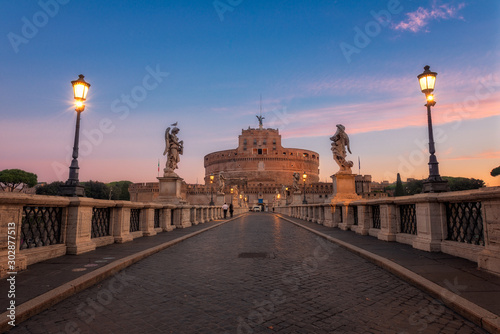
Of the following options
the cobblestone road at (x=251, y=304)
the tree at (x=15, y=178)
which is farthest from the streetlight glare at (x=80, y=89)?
the tree at (x=15, y=178)

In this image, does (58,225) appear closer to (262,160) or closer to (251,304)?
(251,304)

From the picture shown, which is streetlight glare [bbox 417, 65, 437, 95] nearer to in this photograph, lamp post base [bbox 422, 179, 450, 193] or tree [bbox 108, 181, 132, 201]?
lamp post base [bbox 422, 179, 450, 193]

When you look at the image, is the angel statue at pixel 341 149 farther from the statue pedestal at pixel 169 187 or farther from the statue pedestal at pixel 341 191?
the statue pedestal at pixel 169 187

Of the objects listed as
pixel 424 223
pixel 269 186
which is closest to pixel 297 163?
pixel 269 186

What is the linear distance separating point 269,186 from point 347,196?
89355 mm

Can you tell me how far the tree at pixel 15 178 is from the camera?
77812 mm

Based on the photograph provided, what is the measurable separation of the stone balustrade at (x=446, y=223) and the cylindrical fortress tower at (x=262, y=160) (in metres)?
103

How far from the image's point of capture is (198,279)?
527cm

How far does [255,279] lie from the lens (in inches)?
206

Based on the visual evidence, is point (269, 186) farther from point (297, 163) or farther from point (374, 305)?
point (374, 305)

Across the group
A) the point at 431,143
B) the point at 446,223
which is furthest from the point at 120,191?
the point at 446,223

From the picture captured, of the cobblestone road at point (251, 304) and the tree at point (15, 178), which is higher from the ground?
the tree at point (15, 178)

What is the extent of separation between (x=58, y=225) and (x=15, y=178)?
89861 mm

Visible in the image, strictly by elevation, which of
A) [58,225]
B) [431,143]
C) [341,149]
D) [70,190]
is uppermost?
[341,149]
